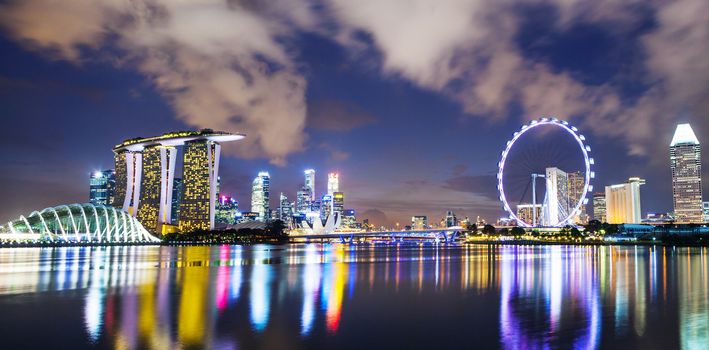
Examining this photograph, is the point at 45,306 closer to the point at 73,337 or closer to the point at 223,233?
the point at 73,337

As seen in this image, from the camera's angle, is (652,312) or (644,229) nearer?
(652,312)

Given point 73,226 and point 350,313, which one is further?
point 73,226

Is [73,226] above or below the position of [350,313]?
above

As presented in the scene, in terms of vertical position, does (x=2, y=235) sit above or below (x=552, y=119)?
below

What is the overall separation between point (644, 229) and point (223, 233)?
432 ft

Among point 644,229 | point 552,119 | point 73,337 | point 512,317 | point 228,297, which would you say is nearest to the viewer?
point 73,337

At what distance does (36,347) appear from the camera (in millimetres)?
16422

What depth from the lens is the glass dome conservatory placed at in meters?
140

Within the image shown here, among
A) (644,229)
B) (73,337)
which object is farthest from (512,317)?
(644,229)

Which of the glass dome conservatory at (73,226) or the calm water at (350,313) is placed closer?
the calm water at (350,313)

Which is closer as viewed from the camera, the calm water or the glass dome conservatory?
the calm water

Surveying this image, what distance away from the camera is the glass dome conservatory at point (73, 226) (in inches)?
5502

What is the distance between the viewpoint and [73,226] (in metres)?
147

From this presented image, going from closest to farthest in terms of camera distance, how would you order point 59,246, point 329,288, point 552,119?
1. point 329,288
2. point 552,119
3. point 59,246
